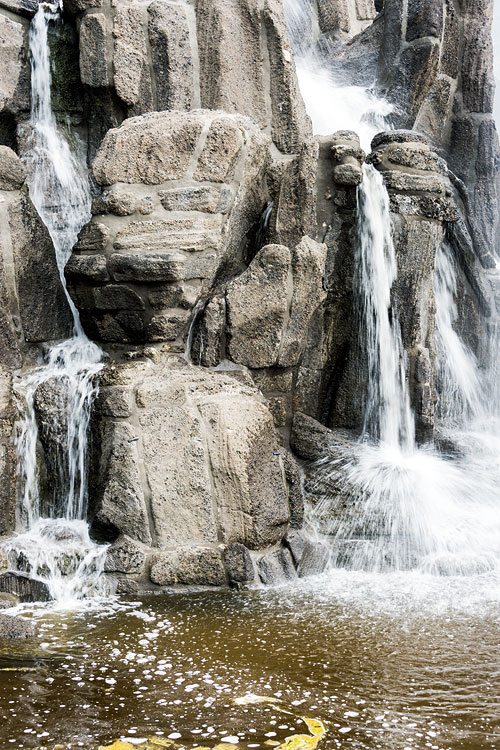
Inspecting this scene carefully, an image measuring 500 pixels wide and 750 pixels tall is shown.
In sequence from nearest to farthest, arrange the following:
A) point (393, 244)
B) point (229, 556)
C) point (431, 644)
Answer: point (431, 644)
point (229, 556)
point (393, 244)

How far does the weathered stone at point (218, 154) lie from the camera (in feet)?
16.5

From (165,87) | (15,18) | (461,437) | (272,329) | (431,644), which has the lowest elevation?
(431,644)

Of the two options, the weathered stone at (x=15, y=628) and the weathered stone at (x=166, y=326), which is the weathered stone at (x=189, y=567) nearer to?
the weathered stone at (x=15, y=628)

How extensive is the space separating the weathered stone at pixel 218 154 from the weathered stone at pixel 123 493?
1438 mm

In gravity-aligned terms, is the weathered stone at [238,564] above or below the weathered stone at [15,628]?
above

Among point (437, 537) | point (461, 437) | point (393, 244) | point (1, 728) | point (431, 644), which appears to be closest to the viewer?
point (1, 728)

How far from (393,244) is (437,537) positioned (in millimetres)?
1932

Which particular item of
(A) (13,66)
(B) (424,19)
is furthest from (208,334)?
(B) (424,19)

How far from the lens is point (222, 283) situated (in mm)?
5230

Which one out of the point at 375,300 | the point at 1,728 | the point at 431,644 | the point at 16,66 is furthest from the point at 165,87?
the point at 1,728

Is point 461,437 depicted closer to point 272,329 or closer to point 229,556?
point 272,329

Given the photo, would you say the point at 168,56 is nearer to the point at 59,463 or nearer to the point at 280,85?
the point at 280,85

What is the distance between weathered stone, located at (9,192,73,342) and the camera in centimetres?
514

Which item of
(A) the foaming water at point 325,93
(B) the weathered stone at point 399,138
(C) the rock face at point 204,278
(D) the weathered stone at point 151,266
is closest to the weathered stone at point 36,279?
(C) the rock face at point 204,278
